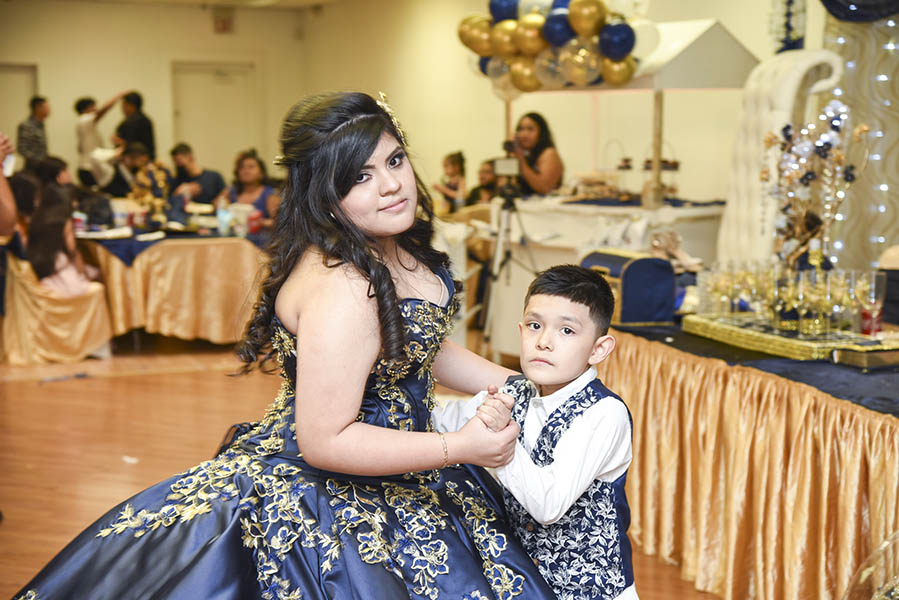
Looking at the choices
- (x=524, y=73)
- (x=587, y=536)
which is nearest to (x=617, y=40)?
(x=524, y=73)

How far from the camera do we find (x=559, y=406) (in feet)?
5.40

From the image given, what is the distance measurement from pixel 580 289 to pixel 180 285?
16.6 feet

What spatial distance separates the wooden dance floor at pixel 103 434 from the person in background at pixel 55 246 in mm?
501

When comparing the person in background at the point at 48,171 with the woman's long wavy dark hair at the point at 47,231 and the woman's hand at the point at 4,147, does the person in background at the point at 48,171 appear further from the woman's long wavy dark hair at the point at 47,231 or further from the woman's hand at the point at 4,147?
the woman's hand at the point at 4,147

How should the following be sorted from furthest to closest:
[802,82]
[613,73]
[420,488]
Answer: [613,73], [802,82], [420,488]

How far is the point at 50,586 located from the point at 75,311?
4.94 metres

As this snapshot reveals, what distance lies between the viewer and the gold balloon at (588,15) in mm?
5188

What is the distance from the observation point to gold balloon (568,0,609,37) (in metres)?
5.19

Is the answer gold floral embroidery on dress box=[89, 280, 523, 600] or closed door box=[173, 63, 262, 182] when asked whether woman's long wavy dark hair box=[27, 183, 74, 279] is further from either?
closed door box=[173, 63, 262, 182]

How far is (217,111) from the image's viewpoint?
1331 cm

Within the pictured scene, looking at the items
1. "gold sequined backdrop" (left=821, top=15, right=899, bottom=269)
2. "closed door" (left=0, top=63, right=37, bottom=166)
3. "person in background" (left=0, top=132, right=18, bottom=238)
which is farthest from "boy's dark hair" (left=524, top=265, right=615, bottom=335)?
"closed door" (left=0, top=63, right=37, bottom=166)

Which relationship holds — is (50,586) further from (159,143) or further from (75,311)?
(159,143)

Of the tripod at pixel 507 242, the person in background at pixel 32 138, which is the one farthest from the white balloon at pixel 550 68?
the person in background at pixel 32 138

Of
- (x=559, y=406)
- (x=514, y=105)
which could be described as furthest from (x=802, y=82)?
(x=514, y=105)
